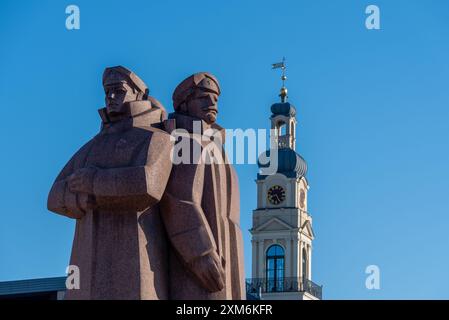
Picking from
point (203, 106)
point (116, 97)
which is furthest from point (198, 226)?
point (116, 97)

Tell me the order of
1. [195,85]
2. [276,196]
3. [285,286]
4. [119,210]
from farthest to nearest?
[276,196] → [285,286] → [195,85] → [119,210]

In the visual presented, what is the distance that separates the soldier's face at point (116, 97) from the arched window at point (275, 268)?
3529 inches

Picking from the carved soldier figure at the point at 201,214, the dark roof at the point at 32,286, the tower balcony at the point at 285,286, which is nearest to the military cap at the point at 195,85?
the carved soldier figure at the point at 201,214

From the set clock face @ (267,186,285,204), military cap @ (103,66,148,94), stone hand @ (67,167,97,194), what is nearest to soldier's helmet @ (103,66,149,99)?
military cap @ (103,66,148,94)

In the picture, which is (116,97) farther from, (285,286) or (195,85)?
(285,286)

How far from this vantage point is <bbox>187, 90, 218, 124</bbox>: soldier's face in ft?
49.5

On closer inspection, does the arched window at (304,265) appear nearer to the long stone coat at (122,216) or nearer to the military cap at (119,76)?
the military cap at (119,76)

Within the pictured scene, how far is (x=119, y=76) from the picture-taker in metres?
14.7

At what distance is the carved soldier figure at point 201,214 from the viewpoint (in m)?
14.2

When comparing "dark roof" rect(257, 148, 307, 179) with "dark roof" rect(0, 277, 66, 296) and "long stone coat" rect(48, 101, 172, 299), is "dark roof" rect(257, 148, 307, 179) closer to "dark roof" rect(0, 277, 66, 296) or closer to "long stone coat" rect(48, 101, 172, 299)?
"dark roof" rect(0, 277, 66, 296)

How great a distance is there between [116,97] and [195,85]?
985 millimetres

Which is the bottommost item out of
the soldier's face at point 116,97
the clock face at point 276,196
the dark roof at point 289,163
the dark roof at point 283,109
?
the soldier's face at point 116,97
